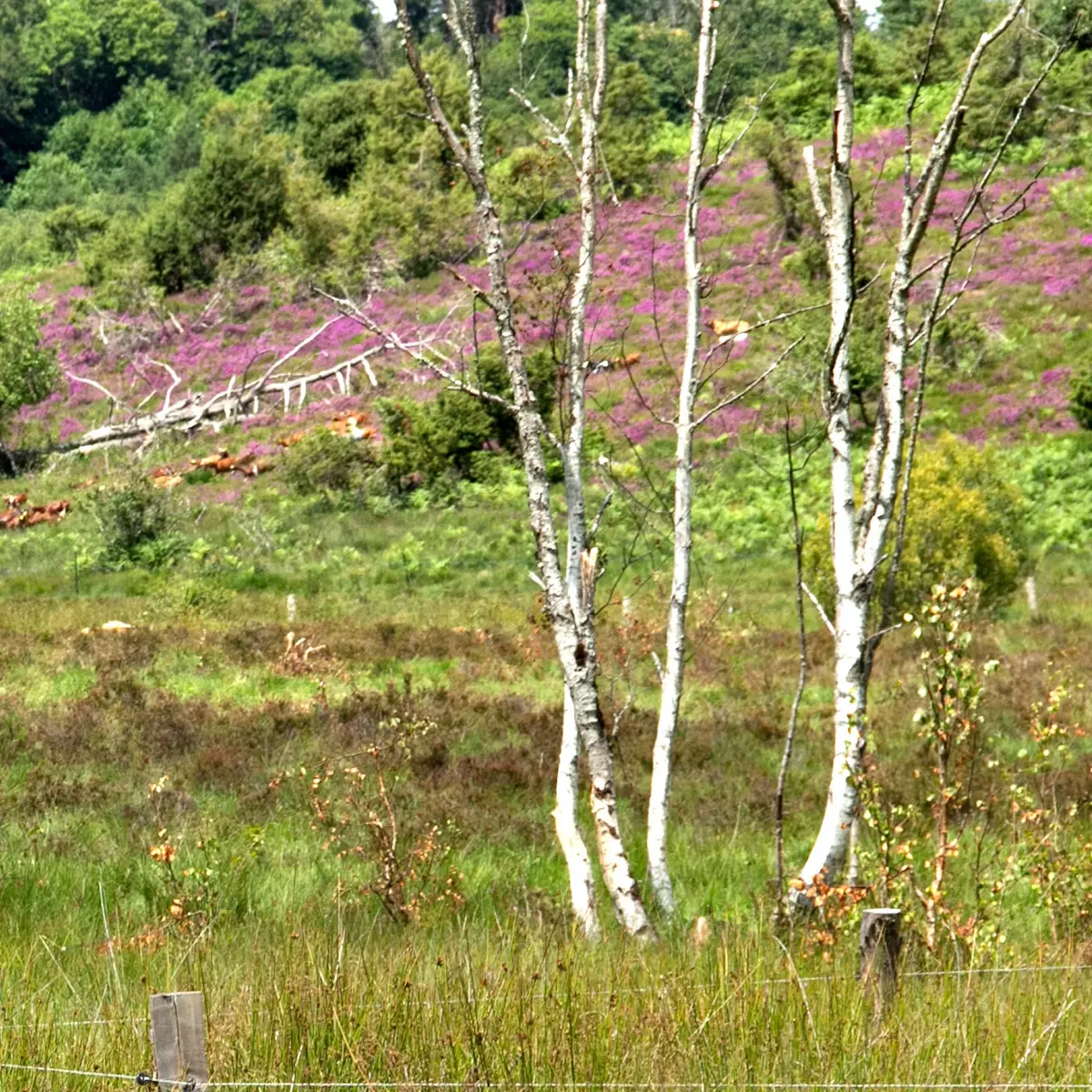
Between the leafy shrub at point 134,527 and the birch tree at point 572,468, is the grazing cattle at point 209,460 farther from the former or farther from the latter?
the birch tree at point 572,468

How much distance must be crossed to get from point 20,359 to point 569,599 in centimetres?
3683

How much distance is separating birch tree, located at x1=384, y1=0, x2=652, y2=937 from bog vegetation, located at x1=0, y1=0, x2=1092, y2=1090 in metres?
0.03

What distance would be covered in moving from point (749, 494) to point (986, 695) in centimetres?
1651

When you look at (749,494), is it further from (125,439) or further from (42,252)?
(42,252)

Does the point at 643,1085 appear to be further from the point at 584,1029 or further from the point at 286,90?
the point at 286,90

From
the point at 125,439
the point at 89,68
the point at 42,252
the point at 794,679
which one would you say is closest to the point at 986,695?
the point at 794,679

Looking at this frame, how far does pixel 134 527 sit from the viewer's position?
30172mm

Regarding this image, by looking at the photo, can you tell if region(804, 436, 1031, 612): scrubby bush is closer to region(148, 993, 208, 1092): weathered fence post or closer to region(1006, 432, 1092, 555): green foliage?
region(1006, 432, 1092, 555): green foliage

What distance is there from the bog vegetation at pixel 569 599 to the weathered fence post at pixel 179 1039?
757 millimetres

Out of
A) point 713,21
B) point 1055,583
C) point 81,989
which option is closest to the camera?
point 81,989

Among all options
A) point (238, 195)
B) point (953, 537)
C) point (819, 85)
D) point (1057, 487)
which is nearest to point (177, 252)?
point (238, 195)

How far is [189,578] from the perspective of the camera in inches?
1059

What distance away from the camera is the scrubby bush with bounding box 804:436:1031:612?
832 inches

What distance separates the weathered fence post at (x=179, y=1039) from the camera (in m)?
3.86
